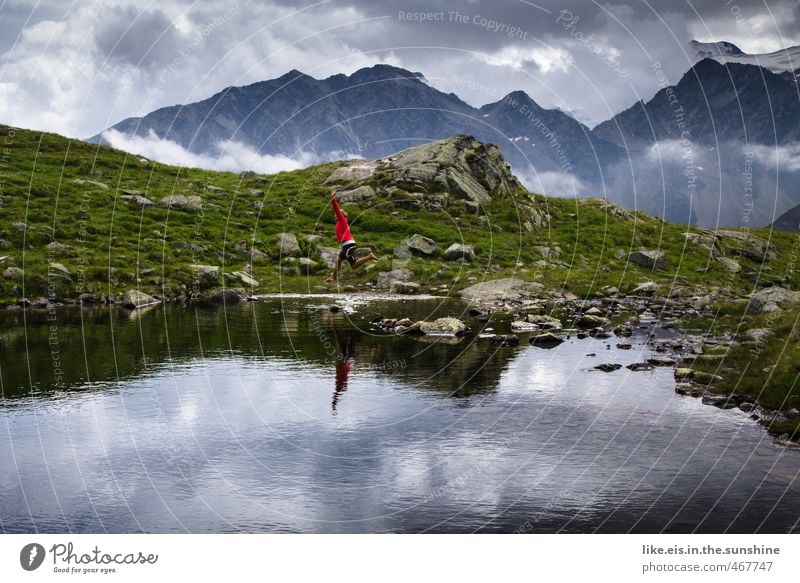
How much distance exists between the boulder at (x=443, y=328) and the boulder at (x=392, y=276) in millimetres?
31484

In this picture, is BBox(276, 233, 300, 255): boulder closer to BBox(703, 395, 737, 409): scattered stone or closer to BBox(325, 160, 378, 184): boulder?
BBox(325, 160, 378, 184): boulder

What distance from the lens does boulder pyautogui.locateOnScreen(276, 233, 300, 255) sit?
92125mm

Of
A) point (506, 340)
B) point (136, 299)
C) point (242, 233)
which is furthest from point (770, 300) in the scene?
point (242, 233)

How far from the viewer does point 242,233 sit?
96.4m

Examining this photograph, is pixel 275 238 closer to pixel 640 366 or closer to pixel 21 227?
pixel 21 227

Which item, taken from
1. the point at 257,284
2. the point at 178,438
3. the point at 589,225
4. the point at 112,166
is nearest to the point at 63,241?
the point at 257,284

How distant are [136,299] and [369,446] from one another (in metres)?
49.9

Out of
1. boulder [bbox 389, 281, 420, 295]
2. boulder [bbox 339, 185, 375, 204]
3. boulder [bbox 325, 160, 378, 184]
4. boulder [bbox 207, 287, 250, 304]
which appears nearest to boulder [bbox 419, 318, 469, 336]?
boulder [bbox 389, 281, 420, 295]

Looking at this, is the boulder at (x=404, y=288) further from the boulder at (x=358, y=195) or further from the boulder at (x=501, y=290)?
the boulder at (x=358, y=195)

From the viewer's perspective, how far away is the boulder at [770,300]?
54125 mm

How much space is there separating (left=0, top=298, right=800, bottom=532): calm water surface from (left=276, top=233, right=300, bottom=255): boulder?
50.3 metres

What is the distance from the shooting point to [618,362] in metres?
39.7

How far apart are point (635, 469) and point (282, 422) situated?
1340cm
